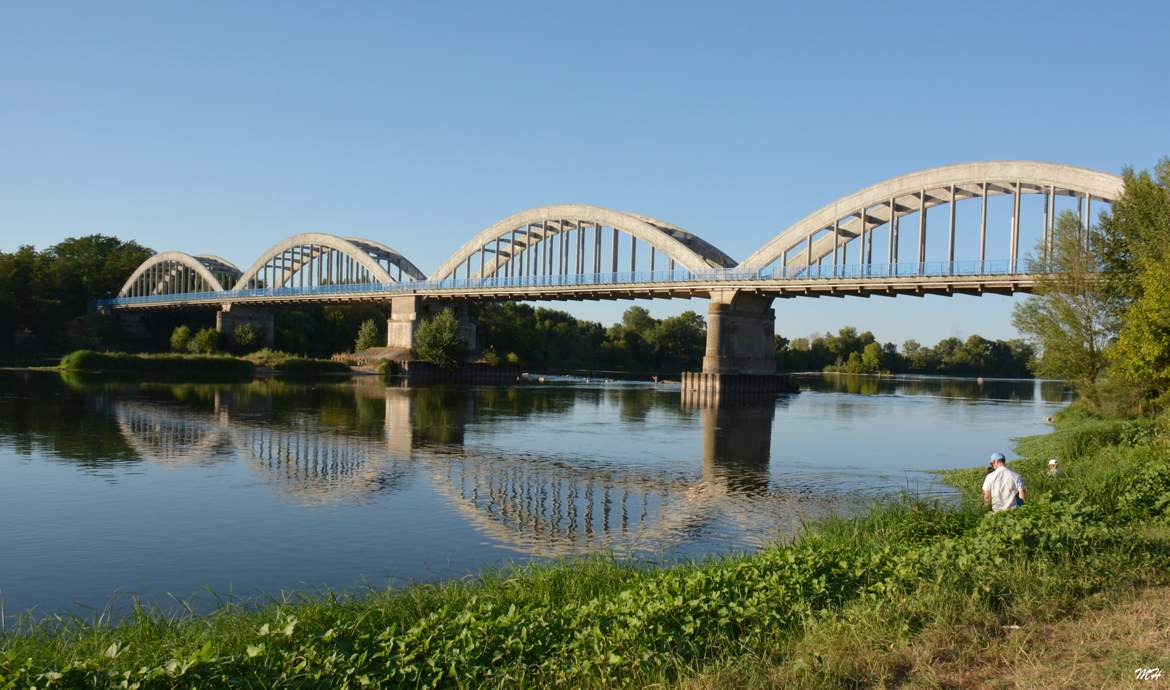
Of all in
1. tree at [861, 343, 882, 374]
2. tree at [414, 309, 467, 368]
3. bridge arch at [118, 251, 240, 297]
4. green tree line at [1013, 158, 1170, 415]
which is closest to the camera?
green tree line at [1013, 158, 1170, 415]

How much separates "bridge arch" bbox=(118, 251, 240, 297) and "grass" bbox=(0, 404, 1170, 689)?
375 feet

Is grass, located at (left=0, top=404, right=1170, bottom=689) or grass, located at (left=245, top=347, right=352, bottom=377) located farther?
grass, located at (left=245, top=347, right=352, bottom=377)

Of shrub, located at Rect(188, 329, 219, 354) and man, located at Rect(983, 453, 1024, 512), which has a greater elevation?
shrub, located at Rect(188, 329, 219, 354)

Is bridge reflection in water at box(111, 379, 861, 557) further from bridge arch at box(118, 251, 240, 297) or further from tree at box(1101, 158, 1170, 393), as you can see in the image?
bridge arch at box(118, 251, 240, 297)

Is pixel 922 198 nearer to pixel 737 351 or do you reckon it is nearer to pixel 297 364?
pixel 737 351

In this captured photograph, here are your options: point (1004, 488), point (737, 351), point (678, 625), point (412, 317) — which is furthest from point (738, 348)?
point (678, 625)

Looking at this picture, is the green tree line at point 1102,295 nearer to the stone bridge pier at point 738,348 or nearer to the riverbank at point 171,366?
the stone bridge pier at point 738,348

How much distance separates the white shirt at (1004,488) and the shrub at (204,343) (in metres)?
92.9

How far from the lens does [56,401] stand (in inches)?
1553

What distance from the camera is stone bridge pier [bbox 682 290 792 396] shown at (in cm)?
6209

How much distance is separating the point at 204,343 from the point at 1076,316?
275 feet

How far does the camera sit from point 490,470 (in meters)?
22.7

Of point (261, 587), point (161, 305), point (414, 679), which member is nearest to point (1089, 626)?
point (414, 679)

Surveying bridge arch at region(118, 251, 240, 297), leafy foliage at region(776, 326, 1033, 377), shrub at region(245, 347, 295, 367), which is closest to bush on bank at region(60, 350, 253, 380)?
shrub at region(245, 347, 295, 367)
